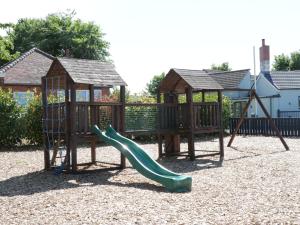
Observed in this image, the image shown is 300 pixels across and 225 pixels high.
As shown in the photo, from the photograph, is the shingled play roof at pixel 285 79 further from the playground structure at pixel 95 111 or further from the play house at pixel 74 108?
the play house at pixel 74 108

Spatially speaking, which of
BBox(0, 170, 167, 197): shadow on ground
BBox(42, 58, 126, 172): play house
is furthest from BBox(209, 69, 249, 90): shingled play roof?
BBox(0, 170, 167, 197): shadow on ground

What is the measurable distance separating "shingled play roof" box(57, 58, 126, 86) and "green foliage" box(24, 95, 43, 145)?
6.99 meters

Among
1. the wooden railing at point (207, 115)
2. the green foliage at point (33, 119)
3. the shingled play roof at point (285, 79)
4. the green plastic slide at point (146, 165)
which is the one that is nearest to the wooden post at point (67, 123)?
the green plastic slide at point (146, 165)

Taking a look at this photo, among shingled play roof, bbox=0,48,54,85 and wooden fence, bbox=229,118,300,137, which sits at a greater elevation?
shingled play roof, bbox=0,48,54,85

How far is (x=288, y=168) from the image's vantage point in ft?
38.0

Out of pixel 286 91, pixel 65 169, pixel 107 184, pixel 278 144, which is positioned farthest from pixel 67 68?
pixel 286 91

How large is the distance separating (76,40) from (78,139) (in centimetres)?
4288

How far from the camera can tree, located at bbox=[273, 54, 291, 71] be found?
7150cm

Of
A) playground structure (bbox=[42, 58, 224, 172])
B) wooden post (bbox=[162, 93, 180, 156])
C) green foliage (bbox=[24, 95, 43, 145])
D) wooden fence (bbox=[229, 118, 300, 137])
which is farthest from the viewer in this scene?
wooden fence (bbox=[229, 118, 300, 137])

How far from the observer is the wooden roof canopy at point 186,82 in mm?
14094

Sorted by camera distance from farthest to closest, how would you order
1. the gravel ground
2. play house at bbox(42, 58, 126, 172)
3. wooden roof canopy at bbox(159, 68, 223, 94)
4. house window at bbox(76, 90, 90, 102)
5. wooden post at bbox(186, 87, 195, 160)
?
house window at bbox(76, 90, 90, 102), wooden roof canopy at bbox(159, 68, 223, 94), wooden post at bbox(186, 87, 195, 160), play house at bbox(42, 58, 126, 172), the gravel ground

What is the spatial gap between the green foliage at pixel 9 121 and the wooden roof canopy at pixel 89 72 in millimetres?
6548

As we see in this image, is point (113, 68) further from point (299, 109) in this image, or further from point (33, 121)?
point (299, 109)

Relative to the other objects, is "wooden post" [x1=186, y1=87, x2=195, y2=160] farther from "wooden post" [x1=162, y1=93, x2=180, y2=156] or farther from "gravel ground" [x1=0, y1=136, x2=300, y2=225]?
"wooden post" [x1=162, y1=93, x2=180, y2=156]
